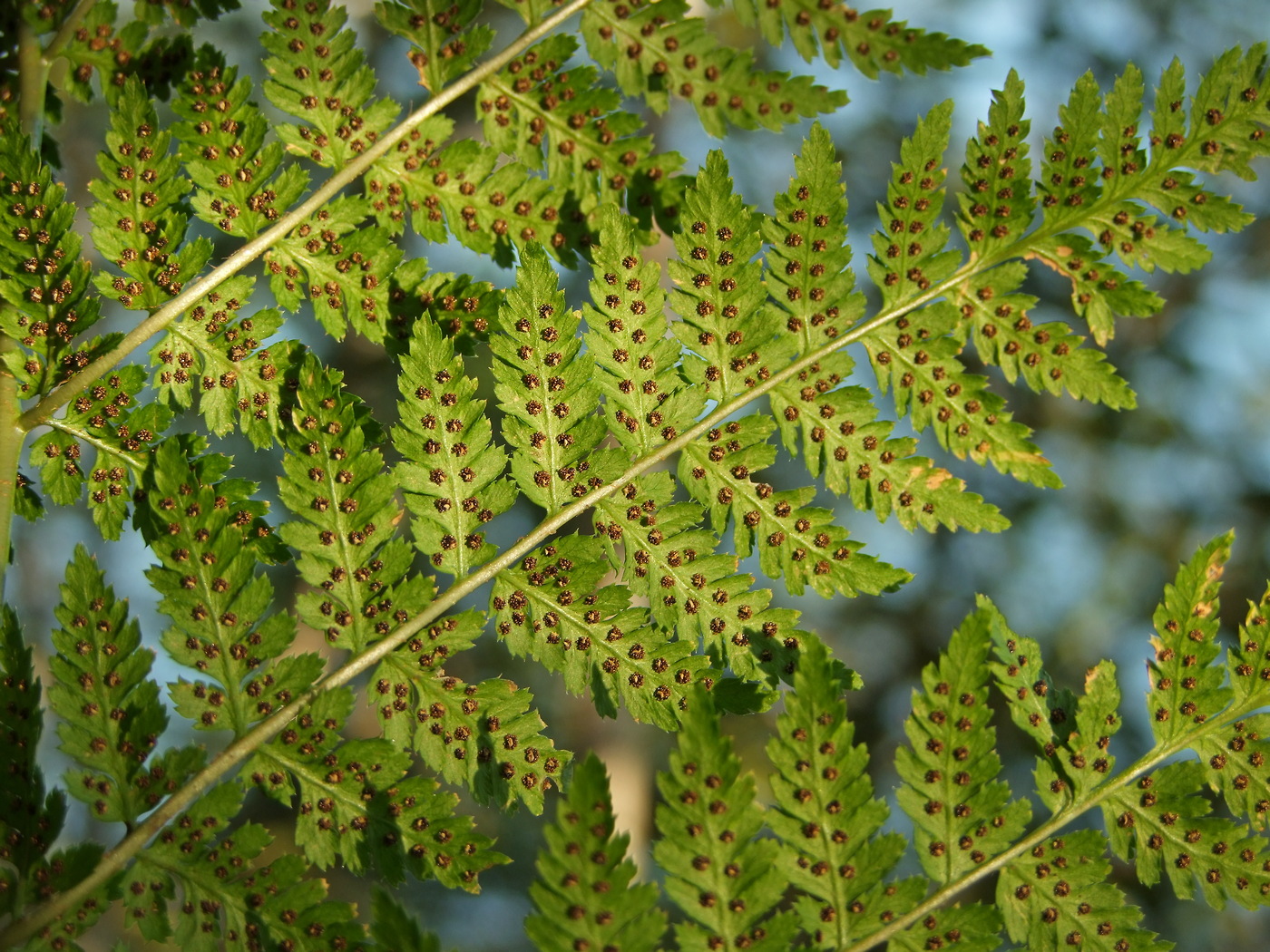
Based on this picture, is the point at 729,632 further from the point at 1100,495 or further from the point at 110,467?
the point at 1100,495

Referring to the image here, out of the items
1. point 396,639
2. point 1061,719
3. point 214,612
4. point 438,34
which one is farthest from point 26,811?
point 1061,719

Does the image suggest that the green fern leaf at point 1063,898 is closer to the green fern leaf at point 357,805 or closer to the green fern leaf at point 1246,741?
the green fern leaf at point 1246,741

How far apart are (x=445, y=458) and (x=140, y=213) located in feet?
3.21

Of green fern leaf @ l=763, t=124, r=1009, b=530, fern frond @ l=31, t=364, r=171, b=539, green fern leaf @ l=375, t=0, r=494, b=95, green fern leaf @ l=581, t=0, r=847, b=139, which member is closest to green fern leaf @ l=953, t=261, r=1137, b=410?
green fern leaf @ l=763, t=124, r=1009, b=530

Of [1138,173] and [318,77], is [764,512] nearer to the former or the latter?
[1138,173]

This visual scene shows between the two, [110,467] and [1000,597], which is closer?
[110,467]

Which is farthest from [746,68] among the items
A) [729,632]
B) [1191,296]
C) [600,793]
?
[1191,296]

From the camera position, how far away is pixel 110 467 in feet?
7.48

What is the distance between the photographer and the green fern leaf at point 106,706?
1.91 meters

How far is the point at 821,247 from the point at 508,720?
4.67 feet

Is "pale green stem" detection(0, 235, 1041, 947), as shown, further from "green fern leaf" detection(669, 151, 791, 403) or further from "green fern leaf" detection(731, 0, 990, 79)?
"green fern leaf" detection(731, 0, 990, 79)

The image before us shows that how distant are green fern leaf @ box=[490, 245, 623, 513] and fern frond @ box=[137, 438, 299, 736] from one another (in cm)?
67

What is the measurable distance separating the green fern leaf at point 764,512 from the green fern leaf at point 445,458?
→ 0.53m

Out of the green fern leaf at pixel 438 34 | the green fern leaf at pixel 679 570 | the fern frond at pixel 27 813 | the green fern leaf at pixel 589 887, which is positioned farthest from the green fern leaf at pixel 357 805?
the green fern leaf at pixel 438 34
